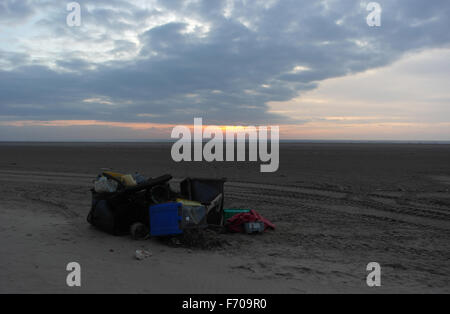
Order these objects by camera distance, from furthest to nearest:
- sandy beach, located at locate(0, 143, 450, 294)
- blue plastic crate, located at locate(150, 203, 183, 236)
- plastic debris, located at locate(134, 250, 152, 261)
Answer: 1. blue plastic crate, located at locate(150, 203, 183, 236)
2. plastic debris, located at locate(134, 250, 152, 261)
3. sandy beach, located at locate(0, 143, 450, 294)

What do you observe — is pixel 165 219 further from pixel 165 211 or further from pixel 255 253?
pixel 255 253

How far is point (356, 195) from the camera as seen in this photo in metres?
15.6

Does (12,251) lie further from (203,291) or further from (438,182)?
(438,182)

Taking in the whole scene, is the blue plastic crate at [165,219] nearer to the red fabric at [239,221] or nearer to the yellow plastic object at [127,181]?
the yellow plastic object at [127,181]

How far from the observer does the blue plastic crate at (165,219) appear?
738cm

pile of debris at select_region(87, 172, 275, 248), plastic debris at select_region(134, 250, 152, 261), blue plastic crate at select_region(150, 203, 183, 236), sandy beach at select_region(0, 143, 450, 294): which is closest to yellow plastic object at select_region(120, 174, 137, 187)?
pile of debris at select_region(87, 172, 275, 248)

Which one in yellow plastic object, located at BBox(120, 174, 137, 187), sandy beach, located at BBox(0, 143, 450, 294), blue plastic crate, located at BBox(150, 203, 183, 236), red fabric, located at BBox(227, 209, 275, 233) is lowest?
sandy beach, located at BBox(0, 143, 450, 294)

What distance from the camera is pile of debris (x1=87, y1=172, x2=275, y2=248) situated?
24.7 ft

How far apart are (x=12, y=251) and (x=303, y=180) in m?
16.6

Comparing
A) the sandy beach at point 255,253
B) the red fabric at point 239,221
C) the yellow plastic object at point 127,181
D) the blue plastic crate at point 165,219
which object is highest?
the yellow plastic object at point 127,181

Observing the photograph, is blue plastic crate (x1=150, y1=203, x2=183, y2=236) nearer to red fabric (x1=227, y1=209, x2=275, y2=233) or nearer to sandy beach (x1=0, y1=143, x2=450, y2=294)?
sandy beach (x1=0, y1=143, x2=450, y2=294)

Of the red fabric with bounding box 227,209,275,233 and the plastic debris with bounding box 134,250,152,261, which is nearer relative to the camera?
the plastic debris with bounding box 134,250,152,261

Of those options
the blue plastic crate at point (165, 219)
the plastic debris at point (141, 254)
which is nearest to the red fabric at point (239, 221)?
the blue plastic crate at point (165, 219)

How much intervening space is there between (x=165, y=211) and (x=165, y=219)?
0.62 ft
